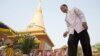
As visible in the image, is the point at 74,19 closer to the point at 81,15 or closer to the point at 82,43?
the point at 81,15

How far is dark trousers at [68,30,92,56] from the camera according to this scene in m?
4.66

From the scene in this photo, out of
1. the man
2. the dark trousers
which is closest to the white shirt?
the man

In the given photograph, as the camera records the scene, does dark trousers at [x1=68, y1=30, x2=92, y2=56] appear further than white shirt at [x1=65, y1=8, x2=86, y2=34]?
No

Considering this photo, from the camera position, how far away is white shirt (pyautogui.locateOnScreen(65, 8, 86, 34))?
191 inches

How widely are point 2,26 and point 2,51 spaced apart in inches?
379

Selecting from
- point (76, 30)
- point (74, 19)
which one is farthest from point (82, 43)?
point (74, 19)

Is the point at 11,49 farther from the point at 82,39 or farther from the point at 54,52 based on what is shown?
the point at 82,39

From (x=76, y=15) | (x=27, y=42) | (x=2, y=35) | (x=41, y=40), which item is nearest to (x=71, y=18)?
(x=76, y=15)

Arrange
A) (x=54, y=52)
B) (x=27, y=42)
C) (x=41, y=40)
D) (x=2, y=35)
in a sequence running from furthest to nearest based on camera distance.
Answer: (x=41, y=40) → (x=2, y=35) → (x=27, y=42) → (x=54, y=52)

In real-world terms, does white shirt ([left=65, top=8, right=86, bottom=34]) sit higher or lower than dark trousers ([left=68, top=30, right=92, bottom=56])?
higher

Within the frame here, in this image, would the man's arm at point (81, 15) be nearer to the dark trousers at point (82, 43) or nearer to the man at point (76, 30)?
the man at point (76, 30)

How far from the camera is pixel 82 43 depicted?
4.72 meters

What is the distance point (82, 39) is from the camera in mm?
4719

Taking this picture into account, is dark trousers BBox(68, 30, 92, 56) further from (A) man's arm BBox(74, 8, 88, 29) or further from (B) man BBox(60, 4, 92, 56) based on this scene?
(A) man's arm BBox(74, 8, 88, 29)
